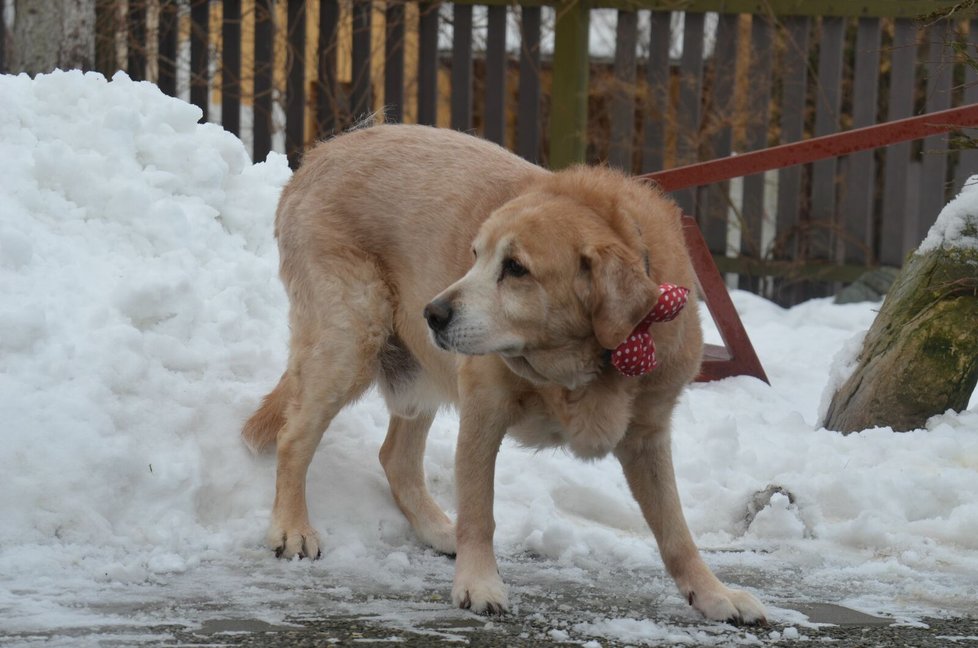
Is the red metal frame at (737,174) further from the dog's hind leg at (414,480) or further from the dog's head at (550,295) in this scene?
the dog's head at (550,295)

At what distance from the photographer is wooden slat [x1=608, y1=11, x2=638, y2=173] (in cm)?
910

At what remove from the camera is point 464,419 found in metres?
3.92

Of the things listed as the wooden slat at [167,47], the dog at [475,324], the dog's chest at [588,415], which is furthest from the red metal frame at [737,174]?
the wooden slat at [167,47]

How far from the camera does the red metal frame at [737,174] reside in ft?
19.2

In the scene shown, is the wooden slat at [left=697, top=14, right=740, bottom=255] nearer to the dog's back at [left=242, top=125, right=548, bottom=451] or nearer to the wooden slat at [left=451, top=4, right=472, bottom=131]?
the wooden slat at [left=451, top=4, right=472, bottom=131]

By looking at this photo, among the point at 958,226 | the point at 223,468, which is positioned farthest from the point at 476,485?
the point at 958,226

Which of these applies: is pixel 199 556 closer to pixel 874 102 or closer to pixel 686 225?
pixel 686 225

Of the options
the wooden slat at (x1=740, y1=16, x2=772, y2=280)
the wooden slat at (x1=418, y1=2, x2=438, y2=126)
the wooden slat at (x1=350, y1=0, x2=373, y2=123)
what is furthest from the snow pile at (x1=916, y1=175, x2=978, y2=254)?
the wooden slat at (x1=350, y1=0, x2=373, y2=123)

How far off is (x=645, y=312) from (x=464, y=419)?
0.72 meters

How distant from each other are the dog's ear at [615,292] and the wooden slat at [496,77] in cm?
551

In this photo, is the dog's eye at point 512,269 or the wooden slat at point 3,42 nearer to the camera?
the dog's eye at point 512,269

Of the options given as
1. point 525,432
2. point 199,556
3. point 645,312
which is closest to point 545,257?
point 645,312

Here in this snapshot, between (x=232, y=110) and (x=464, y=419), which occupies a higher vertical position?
(x=232, y=110)

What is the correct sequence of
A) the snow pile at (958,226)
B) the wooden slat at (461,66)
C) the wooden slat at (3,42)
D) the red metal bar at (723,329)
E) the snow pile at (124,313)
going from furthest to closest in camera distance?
1. the wooden slat at (461,66)
2. the wooden slat at (3,42)
3. the red metal bar at (723,329)
4. the snow pile at (958,226)
5. the snow pile at (124,313)
